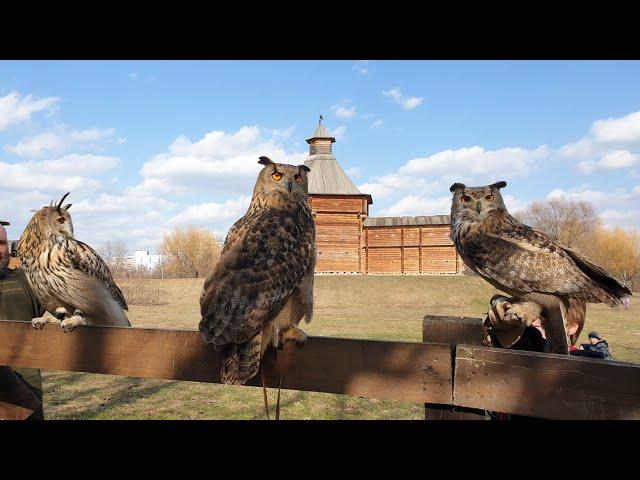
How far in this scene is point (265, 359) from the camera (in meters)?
2.08

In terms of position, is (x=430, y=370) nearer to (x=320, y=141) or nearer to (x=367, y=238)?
(x=367, y=238)

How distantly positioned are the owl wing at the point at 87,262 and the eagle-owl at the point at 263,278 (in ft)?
4.77

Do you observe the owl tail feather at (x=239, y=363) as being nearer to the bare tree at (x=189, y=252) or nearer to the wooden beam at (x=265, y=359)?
the wooden beam at (x=265, y=359)

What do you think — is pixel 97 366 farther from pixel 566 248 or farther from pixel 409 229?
pixel 409 229

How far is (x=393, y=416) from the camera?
6504mm

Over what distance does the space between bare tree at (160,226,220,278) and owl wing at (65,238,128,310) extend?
150ft

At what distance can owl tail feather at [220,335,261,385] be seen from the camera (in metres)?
1.93

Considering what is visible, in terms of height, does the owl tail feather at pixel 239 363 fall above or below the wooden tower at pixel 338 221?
below

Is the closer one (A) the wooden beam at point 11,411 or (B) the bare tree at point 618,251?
(A) the wooden beam at point 11,411

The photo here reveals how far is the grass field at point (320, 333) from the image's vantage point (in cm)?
663

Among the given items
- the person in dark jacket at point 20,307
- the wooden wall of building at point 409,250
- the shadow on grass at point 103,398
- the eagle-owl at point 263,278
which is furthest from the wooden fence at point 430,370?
the wooden wall of building at point 409,250

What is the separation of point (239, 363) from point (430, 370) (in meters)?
0.77

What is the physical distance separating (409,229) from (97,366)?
30.9 m

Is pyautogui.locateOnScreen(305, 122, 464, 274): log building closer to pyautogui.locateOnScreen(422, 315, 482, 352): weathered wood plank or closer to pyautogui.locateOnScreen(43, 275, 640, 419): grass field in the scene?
pyautogui.locateOnScreen(43, 275, 640, 419): grass field
